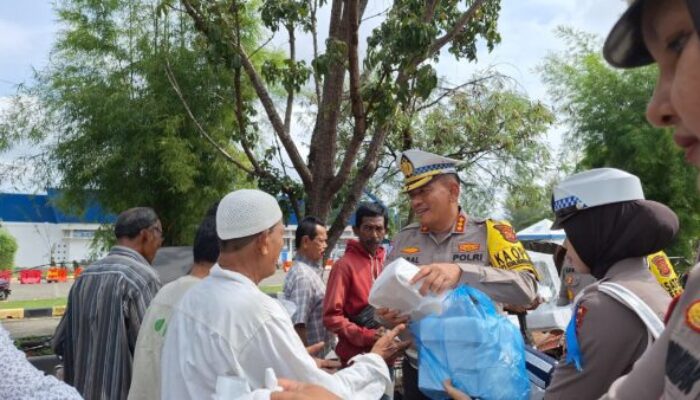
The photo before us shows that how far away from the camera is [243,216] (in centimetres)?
240

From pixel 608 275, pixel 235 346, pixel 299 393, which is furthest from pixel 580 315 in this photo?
pixel 235 346

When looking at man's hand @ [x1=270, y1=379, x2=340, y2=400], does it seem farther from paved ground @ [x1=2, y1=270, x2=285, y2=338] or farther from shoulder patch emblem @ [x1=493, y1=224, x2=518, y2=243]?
paved ground @ [x1=2, y1=270, x2=285, y2=338]

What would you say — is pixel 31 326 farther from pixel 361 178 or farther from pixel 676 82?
pixel 676 82

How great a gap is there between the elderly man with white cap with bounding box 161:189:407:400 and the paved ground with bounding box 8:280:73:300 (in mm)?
20168

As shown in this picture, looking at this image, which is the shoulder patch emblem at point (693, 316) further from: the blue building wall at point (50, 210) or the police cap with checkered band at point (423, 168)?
the blue building wall at point (50, 210)

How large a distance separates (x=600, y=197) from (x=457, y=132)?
33.7 feet

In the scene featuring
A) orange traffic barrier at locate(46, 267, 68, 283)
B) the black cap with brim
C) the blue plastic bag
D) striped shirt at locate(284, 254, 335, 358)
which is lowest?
orange traffic barrier at locate(46, 267, 68, 283)

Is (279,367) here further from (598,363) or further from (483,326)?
(598,363)

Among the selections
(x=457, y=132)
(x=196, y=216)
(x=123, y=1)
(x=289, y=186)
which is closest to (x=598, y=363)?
(x=289, y=186)

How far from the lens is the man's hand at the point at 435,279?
91.1 inches

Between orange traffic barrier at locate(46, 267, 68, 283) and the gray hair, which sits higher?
the gray hair

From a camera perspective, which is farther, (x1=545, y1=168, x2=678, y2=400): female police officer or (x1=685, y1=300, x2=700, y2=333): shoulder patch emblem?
(x1=545, y1=168, x2=678, y2=400): female police officer

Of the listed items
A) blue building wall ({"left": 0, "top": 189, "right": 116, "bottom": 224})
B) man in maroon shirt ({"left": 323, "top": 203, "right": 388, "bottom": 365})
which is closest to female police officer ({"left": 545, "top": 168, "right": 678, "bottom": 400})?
man in maroon shirt ({"left": 323, "top": 203, "right": 388, "bottom": 365})

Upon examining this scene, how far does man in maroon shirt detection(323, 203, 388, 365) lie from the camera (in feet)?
13.4
